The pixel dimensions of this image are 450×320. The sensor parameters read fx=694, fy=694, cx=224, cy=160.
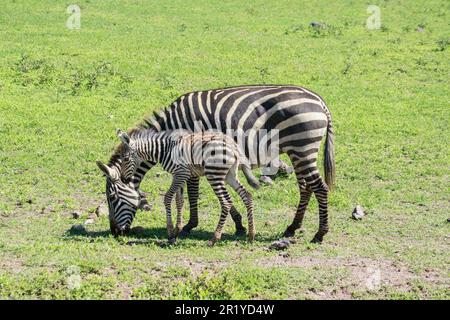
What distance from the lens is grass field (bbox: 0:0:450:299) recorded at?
847 centimetres

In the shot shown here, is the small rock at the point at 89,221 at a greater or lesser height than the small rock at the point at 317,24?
lesser

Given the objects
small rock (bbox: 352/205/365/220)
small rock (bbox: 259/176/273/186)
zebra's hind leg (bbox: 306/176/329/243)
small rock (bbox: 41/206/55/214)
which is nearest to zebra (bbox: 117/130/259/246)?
zebra's hind leg (bbox: 306/176/329/243)

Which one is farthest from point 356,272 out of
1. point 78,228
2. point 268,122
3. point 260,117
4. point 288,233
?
point 78,228

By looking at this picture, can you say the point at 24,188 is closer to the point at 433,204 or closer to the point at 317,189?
the point at 317,189

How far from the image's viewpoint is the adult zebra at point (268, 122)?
10.2 m

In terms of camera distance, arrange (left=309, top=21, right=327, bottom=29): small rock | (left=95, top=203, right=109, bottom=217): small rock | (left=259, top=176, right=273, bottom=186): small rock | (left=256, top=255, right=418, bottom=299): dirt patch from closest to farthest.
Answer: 1. (left=256, top=255, right=418, bottom=299): dirt patch
2. (left=95, top=203, right=109, bottom=217): small rock
3. (left=259, top=176, right=273, bottom=186): small rock
4. (left=309, top=21, right=327, bottom=29): small rock

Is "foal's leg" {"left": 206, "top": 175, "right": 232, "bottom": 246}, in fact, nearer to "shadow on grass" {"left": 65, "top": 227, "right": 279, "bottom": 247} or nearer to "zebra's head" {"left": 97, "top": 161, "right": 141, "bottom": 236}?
"shadow on grass" {"left": 65, "top": 227, "right": 279, "bottom": 247}

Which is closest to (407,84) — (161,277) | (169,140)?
(169,140)

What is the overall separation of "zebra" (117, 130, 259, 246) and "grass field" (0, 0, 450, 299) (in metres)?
0.54

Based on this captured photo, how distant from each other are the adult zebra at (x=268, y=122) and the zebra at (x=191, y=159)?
20 cm

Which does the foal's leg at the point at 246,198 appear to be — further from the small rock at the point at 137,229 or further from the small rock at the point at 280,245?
the small rock at the point at 137,229

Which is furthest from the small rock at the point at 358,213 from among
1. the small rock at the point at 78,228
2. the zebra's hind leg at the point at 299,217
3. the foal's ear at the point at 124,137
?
the small rock at the point at 78,228

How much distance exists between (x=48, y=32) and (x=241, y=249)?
15274mm

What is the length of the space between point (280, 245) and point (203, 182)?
141 inches
